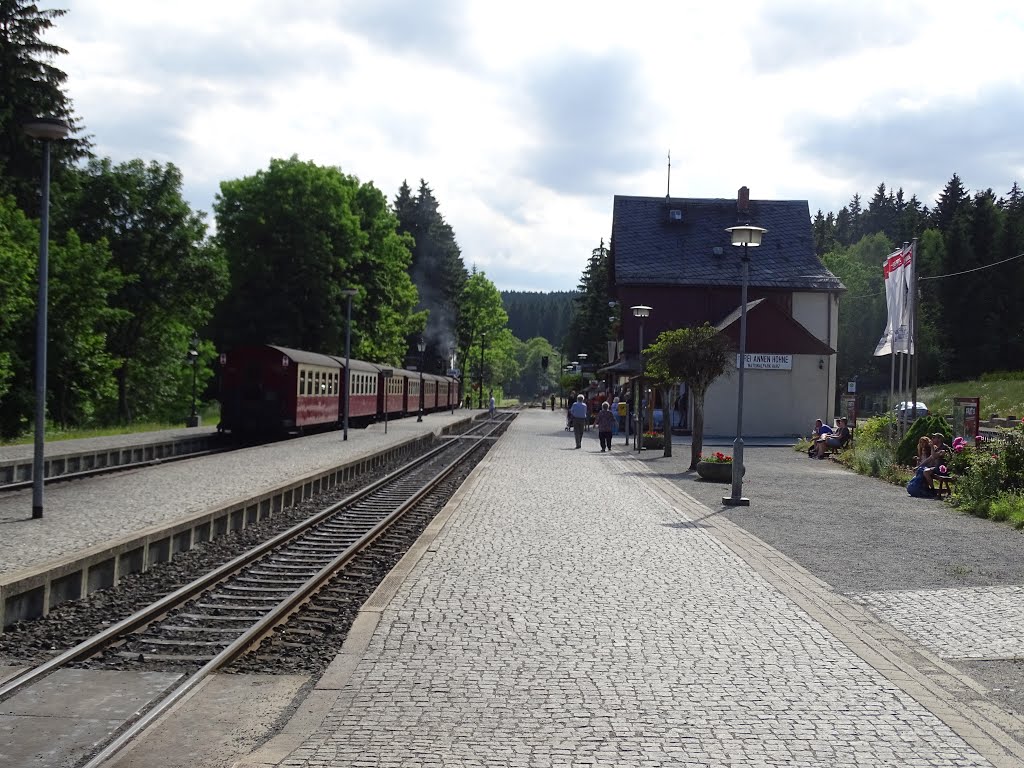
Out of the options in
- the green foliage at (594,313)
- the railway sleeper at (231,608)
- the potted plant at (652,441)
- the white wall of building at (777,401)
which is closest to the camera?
the railway sleeper at (231,608)

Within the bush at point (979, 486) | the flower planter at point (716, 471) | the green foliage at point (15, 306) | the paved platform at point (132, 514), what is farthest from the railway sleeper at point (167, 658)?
the green foliage at point (15, 306)

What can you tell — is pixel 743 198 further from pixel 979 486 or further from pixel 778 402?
pixel 979 486

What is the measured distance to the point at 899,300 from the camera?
86.9ft

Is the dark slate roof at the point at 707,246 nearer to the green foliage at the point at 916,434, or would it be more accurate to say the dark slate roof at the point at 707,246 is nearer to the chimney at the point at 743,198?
the chimney at the point at 743,198

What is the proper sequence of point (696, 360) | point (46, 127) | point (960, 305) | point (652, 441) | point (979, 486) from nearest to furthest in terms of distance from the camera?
point (46, 127)
point (979, 486)
point (696, 360)
point (652, 441)
point (960, 305)

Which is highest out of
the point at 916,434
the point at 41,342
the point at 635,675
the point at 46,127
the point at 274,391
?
the point at 46,127

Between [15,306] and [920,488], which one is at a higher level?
[15,306]

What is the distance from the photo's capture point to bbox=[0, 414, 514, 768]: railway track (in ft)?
21.5

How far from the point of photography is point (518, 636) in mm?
7648

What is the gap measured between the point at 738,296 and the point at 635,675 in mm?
46737

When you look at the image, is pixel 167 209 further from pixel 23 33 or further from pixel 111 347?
pixel 23 33

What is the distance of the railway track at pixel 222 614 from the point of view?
21.5 ft

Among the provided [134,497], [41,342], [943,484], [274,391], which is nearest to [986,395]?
[274,391]

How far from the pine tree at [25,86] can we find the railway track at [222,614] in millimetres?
28258
